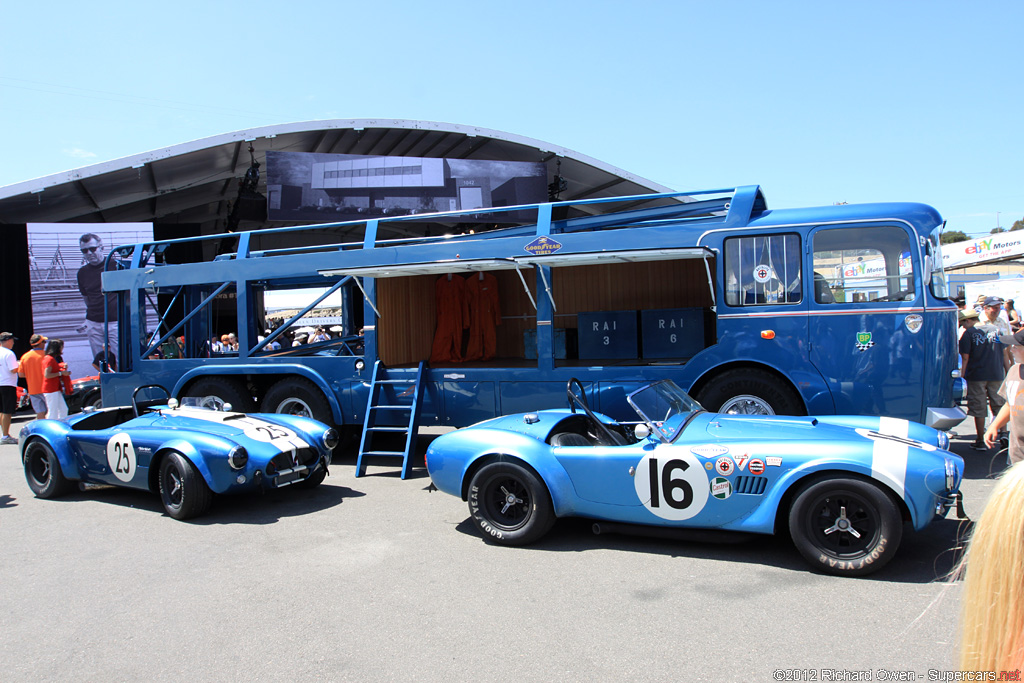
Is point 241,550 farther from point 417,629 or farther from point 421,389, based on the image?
point 421,389

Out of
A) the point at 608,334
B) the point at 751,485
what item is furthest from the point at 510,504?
the point at 608,334

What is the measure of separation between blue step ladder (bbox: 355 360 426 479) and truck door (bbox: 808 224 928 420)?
175 inches

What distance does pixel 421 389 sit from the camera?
815 cm

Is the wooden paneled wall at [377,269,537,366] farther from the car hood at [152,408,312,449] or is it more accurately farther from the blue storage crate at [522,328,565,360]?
the car hood at [152,408,312,449]

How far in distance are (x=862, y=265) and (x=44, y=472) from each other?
8.65 m

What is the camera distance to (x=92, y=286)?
17141 mm

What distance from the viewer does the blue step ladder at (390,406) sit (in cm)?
797

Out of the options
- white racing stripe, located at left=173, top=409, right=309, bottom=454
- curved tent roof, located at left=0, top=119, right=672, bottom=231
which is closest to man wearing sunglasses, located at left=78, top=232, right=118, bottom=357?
curved tent roof, located at left=0, top=119, right=672, bottom=231

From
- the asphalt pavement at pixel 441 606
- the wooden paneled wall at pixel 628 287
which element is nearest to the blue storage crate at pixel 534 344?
the wooden paneled wall at pixel 628 287

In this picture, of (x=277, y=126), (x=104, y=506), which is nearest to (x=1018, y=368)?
(x=104, y=506)

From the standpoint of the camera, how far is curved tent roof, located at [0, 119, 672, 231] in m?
15.9

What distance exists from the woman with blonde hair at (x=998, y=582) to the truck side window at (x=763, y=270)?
580 centimetres

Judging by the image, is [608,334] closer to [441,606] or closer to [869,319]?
[869,319]

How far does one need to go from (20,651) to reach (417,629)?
212 cm
